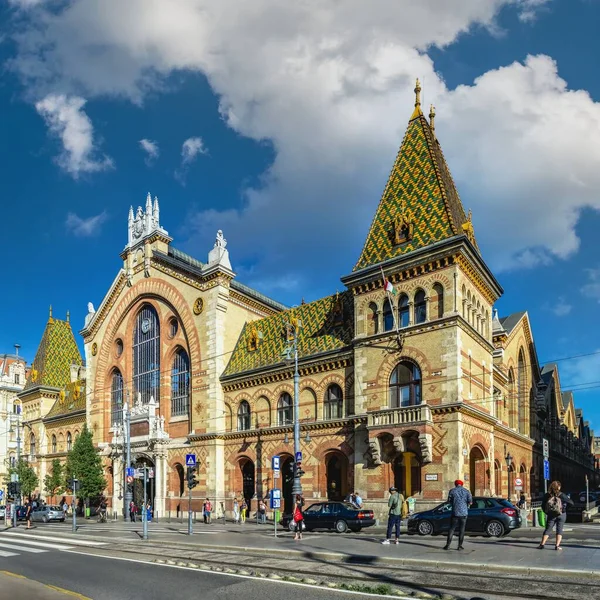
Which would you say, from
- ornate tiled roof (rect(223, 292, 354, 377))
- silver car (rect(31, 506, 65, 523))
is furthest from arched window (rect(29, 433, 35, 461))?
ornate tiled roof (rect(223, 292, 354, 377))

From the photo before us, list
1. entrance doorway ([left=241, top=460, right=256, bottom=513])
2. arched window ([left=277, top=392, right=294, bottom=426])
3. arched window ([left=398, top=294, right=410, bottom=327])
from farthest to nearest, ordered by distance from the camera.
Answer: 1. entrance doorway ([left=241, top=460, right=256, bottom=513])
2. arched window ([left=277, top=392, right=294, bottom=426])
3. arched window ([left=398, top=294, right=410, bottom=327])

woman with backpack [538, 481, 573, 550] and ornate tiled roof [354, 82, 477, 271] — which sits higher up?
ornate tiled roof [354, 82, 477, 271]

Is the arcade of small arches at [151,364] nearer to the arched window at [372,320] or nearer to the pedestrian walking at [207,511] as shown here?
the pedestrian walking at [207,511]

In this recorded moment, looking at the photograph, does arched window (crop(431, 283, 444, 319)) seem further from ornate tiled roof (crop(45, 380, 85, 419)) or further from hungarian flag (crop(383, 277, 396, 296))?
ornate tiled roof (crop(45, 380, 85, 419))

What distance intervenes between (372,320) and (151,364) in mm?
20724

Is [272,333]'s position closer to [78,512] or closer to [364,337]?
[364,337]

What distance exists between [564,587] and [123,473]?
39897 mm

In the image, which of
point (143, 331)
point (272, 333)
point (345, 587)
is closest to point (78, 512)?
point (143, 331)

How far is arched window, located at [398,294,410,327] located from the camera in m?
32.0

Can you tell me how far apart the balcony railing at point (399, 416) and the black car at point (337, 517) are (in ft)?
14.4

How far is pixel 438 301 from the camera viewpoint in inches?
1204

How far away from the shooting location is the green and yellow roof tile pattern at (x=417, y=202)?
31.9m

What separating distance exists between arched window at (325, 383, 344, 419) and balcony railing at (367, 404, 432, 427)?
4.21 m

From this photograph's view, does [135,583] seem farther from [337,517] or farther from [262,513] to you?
[262,513]
